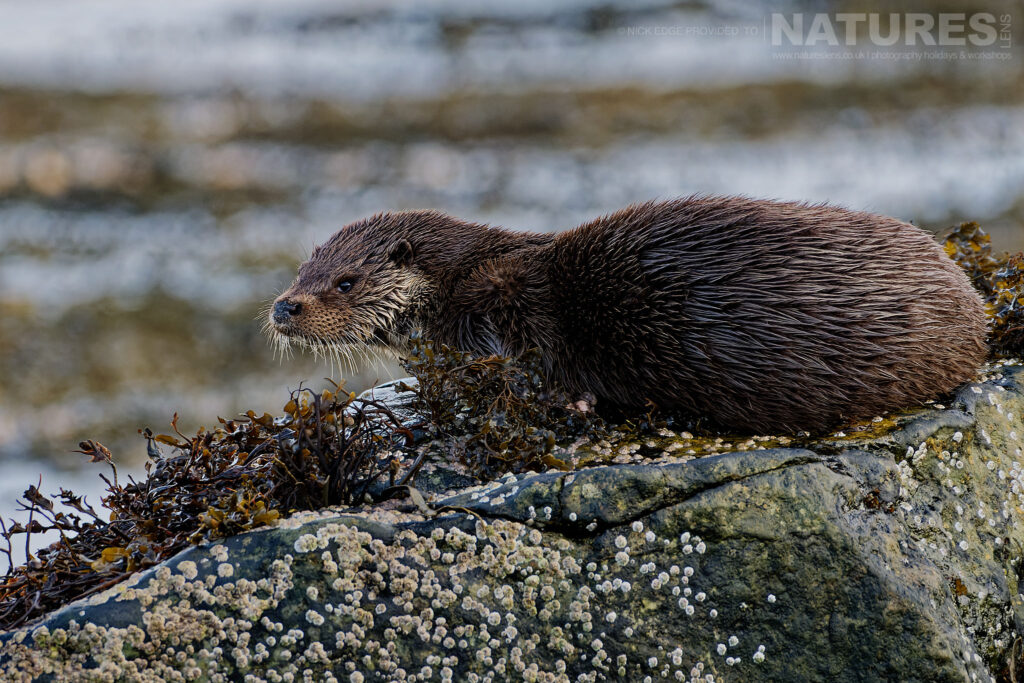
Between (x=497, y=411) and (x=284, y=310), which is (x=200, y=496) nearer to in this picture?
(x=497, y=411)

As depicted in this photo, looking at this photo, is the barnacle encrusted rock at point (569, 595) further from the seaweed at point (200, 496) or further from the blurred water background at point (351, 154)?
the blurred water background at point (351, 154)

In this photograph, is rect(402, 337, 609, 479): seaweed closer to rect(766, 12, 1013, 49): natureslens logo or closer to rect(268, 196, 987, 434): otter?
rect(268, 196, 987, 434): otter

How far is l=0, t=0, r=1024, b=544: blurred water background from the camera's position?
13.4 metres

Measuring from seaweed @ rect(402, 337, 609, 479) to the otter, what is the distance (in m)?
0.26

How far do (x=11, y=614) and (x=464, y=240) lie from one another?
2.74 metres

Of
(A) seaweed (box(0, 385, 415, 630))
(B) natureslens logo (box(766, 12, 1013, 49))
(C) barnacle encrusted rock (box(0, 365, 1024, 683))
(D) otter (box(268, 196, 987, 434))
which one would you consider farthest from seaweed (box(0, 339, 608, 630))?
(B) natureslens logo (box(766, 12, 1013, 49))

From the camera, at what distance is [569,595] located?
Answer: 10.5 ft

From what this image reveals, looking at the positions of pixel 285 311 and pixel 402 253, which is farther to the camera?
pixel 402 253

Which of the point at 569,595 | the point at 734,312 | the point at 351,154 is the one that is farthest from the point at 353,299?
the point at 351,154

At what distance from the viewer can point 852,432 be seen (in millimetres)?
3844

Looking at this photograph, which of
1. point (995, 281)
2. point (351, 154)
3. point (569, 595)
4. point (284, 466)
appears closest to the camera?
point (569, 595)

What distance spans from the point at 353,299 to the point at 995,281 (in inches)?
137

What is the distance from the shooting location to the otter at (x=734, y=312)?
12.7 ft

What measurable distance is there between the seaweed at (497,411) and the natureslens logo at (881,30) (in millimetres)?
13757
